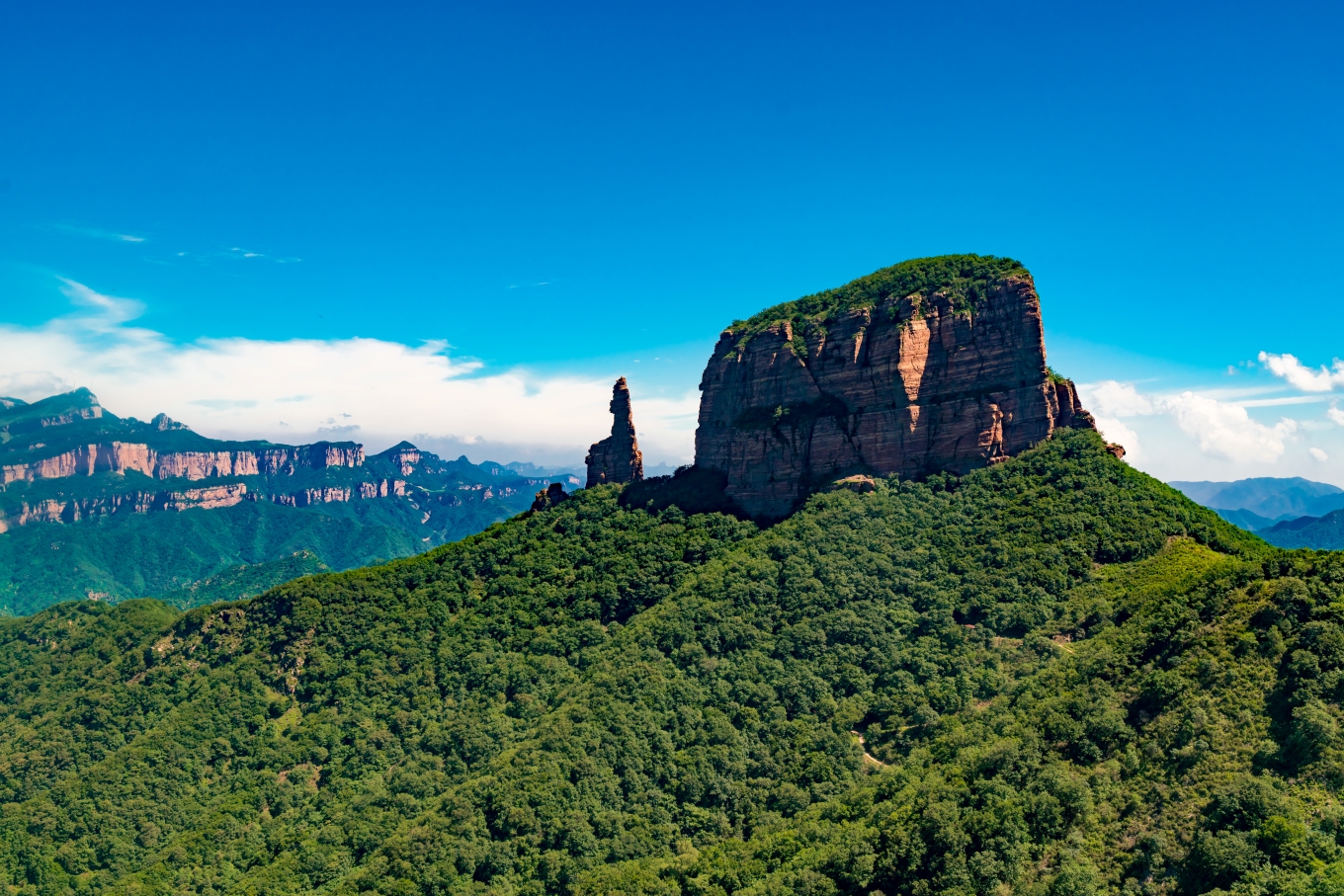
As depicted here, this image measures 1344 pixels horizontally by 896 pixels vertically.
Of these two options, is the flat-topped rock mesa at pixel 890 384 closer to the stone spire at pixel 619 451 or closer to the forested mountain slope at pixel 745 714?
the forested mountain slope at pixel 745 714

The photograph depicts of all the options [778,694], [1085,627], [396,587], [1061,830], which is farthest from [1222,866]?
[396,587]

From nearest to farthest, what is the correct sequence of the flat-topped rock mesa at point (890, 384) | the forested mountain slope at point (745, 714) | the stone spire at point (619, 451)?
the forested mountain slope at point (745, 714) → the flat-topped rock mesa at point (890, 384) → the stone spire at point (619, 451)

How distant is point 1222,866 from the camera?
4928cm

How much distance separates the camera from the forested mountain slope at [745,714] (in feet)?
192

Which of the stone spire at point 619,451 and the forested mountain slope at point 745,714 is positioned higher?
the stone spire at point 619,451

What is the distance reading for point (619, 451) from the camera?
14838 centimetres

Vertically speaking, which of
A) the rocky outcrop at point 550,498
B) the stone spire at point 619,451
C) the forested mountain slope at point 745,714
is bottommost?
the forested mountain slope at point 745,714

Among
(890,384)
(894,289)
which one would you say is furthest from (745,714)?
(894,289)

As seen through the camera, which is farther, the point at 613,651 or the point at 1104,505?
the point at 613,651

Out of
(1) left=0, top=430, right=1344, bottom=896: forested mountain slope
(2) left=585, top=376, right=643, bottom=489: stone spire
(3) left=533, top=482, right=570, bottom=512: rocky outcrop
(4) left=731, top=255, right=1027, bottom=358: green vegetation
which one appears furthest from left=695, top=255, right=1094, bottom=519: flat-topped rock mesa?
(3) left=533, top=482, right=570, bottom=512: rocky outcrop

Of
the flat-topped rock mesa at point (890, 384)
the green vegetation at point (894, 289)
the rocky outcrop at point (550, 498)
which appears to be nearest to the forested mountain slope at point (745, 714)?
the rocky outcrop at point (550, 498)

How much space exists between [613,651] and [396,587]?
43.6 meters

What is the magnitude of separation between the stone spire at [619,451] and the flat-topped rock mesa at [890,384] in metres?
17.6

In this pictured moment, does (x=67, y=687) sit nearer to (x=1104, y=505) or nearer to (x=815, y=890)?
(x=815, y=890)
